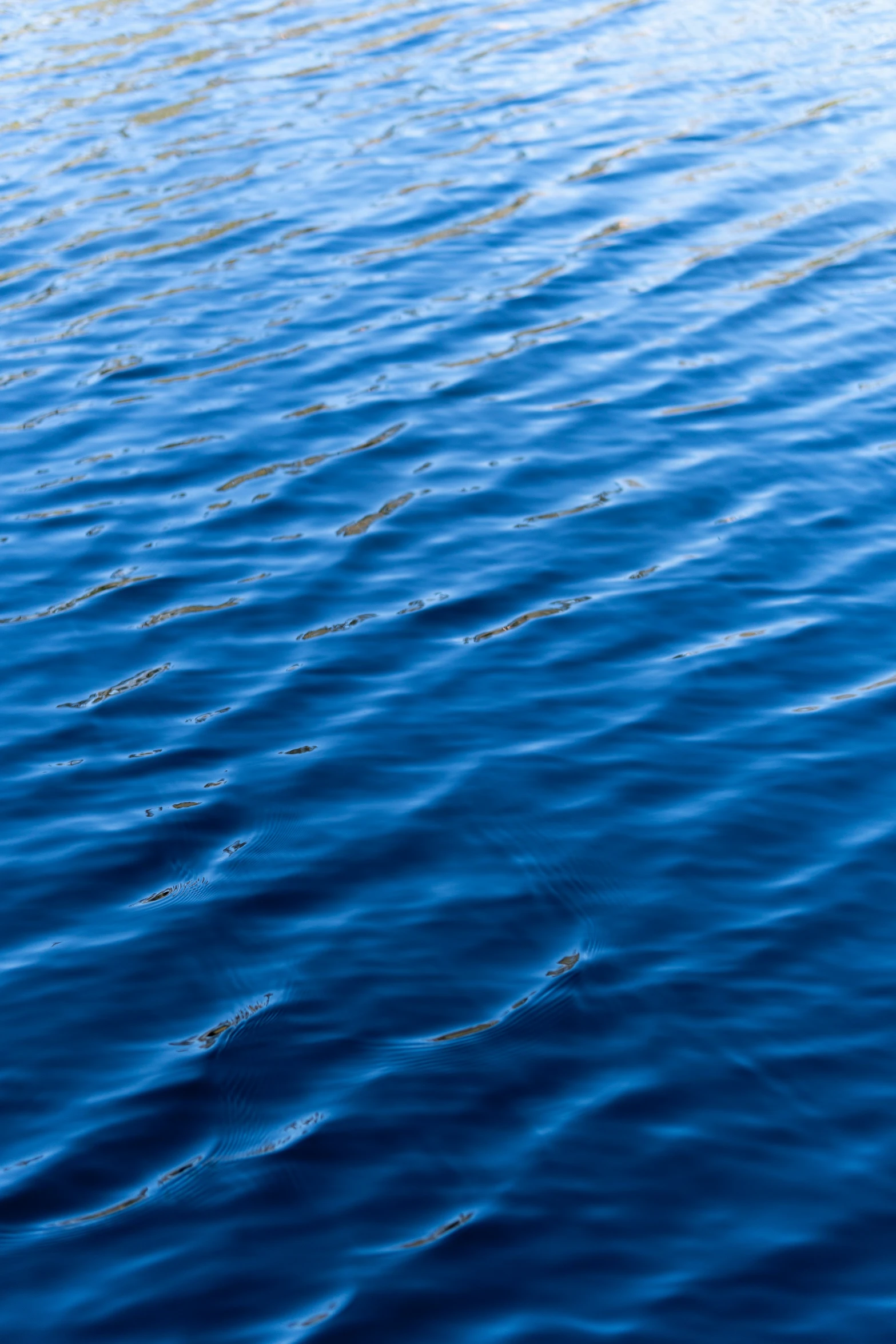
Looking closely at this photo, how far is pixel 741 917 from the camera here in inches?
186

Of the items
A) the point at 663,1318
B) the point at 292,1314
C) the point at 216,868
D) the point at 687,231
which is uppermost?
the point at 687,231

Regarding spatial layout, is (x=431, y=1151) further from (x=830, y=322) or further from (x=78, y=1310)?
(x=830, y=322)

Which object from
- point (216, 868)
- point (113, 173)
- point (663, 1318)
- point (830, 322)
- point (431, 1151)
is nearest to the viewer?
point (663, 1318)

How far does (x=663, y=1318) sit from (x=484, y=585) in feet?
12.2

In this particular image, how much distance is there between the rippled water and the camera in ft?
12.3

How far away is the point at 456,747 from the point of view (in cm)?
561

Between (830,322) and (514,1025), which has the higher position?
→ (830,322)

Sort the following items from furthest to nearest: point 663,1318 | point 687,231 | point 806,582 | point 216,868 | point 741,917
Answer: point 687,231 → point 806,582 → point 216,868 → point 741,917 → point 663,1318

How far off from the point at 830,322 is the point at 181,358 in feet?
13.3

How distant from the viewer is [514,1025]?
170 inches

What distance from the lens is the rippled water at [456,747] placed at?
147 inches

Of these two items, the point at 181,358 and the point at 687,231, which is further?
the point at 687,231

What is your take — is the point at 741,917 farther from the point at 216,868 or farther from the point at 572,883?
the point at 216,868

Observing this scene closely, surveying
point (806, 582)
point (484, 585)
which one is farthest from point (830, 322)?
point (484, 585)
